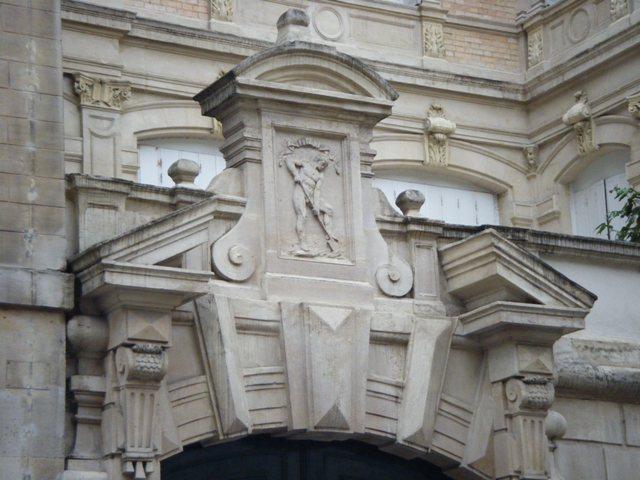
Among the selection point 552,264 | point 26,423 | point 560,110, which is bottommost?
point 26,423

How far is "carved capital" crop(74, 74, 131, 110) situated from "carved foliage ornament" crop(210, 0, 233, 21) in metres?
1.78

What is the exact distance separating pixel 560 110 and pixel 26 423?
1403 cm

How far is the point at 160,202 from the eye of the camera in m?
13.2

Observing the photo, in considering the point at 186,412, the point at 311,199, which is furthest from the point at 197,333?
the point at 311,199

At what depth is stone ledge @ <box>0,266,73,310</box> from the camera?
40.5 ft

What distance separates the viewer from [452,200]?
80.9 feet

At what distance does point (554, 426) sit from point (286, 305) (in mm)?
2618

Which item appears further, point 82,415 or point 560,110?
point 560,110

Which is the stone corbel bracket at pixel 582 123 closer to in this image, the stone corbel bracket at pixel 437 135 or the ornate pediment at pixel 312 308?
the stone corbel bracket at pixel 437 135

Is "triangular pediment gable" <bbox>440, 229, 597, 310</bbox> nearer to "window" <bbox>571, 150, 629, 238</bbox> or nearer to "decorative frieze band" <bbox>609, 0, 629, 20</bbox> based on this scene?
"window" <bbox>571, 150, 629, 238</bbox>

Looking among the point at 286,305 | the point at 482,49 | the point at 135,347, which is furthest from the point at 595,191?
the point at 135,347

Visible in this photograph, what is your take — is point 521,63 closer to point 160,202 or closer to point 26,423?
point 160,202

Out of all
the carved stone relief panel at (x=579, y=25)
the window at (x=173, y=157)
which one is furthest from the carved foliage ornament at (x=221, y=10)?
the carved stone relief panel at (x=579, y=25)

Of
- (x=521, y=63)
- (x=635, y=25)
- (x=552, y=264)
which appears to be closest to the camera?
(x=552, y=264)
